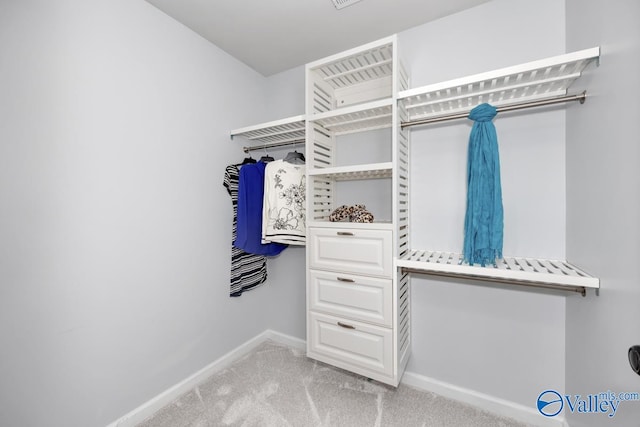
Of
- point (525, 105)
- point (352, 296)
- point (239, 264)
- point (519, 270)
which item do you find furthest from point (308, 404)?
point (525, 105)

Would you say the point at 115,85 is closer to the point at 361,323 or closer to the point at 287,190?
the point at 287,190

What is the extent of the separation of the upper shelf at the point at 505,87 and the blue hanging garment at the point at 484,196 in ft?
0.40

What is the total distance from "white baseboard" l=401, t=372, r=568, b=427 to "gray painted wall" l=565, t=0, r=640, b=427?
16cm

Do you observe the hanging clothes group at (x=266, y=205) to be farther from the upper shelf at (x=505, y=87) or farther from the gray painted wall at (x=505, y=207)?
the upper shelf at (x=505, y=87)

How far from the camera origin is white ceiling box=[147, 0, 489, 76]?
1.57 m

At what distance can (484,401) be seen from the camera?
1.55 m

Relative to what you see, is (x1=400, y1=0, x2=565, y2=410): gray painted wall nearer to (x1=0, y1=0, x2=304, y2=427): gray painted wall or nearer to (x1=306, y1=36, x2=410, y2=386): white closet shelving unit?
(x1=306, y1=36, x2=410, y2=386): white closet shelving unit

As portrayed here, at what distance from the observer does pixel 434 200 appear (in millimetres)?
1692

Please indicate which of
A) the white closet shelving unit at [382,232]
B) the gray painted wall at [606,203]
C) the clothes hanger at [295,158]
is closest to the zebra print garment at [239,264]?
the clothes hanger at [295,158]

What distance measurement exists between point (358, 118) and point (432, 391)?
188 cm

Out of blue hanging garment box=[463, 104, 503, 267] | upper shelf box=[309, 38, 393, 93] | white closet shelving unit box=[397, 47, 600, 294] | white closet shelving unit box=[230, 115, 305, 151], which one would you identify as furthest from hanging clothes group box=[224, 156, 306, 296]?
blue hanging garment box=[463, 104, 503, 267]

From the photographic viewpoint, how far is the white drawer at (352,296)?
1430 mm

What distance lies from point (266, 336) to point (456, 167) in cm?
215

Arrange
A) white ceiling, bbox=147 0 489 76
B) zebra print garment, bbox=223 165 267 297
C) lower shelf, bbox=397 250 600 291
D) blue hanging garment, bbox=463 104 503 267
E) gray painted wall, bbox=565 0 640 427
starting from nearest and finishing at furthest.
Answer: gray painted wall, bbox=565 0 640 427 < lower shelf, bbox=397 250 600 291 < blue hanging garment, bbox=463 104 503 267 < white ceiling, bbox=147 0 489 76 < zebra print garment, bbox=223 165 267 297
